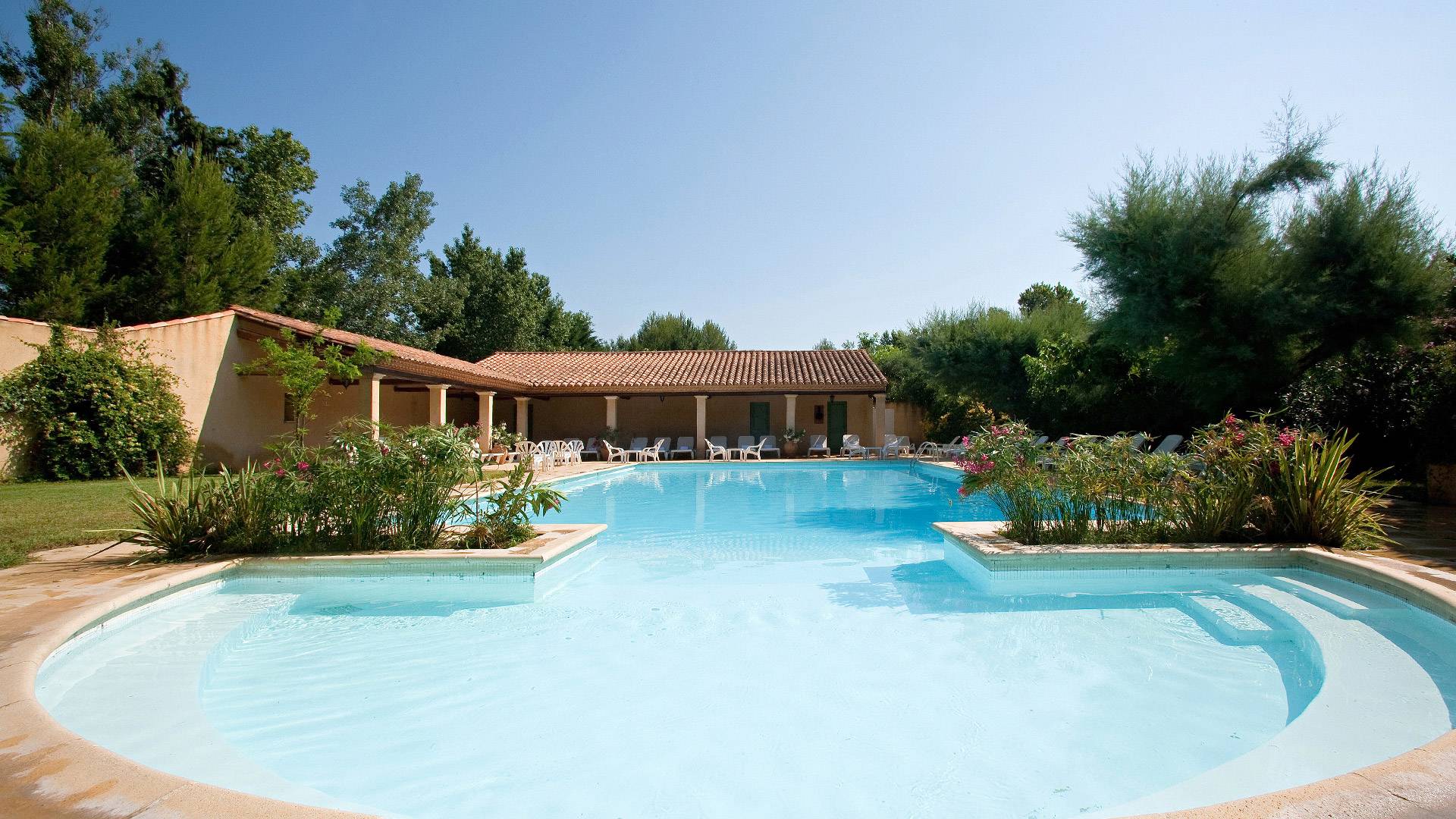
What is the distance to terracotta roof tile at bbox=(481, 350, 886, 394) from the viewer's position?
2238 cm

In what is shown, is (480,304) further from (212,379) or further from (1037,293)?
(1037,293)

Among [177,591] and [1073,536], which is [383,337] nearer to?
[177,591]

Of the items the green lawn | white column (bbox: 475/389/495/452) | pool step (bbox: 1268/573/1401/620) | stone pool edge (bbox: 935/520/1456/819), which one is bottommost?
pool step (bbox: 1268/573/1401/620)

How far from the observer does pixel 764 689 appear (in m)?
4.11

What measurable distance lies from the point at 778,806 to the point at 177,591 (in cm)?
485

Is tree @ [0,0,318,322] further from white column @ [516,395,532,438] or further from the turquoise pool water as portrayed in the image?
the turquoise pool water

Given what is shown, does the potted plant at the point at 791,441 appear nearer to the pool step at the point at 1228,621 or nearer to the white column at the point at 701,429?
the white column at the point at 701,429

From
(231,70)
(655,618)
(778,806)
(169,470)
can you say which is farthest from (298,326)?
(778,806)

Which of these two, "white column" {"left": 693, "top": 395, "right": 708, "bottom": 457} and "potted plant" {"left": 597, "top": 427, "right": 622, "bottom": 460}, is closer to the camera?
"white column" {"left": 693, "top": 395, "right": 708, "bottom": 457}

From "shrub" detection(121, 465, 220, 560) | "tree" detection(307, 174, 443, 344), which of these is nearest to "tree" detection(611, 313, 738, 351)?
"tree" detection(307, 174, 443, 344)

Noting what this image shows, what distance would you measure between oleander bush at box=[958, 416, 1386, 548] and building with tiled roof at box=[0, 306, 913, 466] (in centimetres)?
1181

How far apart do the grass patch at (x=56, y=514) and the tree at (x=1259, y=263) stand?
571 inches

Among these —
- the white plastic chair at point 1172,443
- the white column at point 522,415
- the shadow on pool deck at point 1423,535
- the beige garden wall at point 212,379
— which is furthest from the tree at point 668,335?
the shadow on pool deck at point 1423,535

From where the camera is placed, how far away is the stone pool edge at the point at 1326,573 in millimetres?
1996
